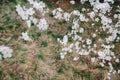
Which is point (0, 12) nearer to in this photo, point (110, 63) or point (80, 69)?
point (80, 69)

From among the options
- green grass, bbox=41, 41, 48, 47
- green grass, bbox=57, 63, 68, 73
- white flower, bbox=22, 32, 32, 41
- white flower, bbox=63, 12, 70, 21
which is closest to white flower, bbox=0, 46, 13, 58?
white flower, bbox=22, 32, 32, 41

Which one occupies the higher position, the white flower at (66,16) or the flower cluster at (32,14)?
the flower cluster at (32,14)

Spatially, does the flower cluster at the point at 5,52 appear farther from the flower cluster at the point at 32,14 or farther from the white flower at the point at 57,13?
the white flower at the point at 57,13

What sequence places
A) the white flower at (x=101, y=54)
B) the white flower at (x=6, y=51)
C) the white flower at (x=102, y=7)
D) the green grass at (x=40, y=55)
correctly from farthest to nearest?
the white flower at (x=102, y=7)
the white flower at (x=101, y=54)
the green grass at (x=40, y=55)
the white flower at (x=6, y=51)

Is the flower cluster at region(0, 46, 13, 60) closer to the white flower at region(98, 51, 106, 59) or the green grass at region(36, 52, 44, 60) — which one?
the green grass at region(36, 52, 44, 60)

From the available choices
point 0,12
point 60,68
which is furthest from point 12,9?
point 60,68

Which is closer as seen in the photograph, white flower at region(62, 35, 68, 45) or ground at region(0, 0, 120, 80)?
ground at region(0, 0, 120, 80)

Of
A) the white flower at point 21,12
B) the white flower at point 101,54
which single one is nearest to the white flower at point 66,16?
the white flower at point 21,12

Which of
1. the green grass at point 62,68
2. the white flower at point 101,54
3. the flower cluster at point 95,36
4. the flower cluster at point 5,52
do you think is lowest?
the white flower at point 101,54

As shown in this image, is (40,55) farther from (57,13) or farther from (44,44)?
(57,13)

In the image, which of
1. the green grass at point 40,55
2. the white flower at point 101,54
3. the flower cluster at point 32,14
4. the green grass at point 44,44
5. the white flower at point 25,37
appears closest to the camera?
the green grass at point 40,55

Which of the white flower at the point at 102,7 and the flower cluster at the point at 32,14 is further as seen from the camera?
the white flower at the point at 102,7
